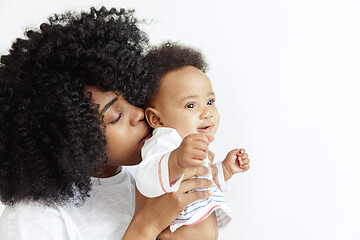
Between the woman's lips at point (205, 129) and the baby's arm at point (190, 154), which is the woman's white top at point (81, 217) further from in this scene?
the baby's arm at point (190, 154)

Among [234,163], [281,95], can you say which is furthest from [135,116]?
[281,95]

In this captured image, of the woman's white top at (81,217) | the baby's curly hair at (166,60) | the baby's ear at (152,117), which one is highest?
the baby's curly hair at (166,60)

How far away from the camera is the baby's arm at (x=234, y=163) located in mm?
1706

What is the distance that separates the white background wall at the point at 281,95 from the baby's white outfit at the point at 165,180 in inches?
29.3

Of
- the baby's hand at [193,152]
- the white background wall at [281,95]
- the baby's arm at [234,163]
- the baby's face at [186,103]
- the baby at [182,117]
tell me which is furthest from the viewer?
the white background wall at [281,95]

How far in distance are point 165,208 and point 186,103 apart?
33 cm

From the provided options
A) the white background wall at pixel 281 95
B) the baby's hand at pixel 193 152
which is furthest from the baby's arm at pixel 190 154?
the white background wall at pixel 281 95

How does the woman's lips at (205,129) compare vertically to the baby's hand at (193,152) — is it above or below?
above

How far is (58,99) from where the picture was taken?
1.32 meters

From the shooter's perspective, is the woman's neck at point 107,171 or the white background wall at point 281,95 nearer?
the woman's neck at point 107,171

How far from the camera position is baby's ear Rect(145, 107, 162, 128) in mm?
1479

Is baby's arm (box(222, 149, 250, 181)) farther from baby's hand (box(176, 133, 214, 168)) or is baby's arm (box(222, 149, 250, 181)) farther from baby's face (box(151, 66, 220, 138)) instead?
baby's hand (box(176, 133, 214, 168))

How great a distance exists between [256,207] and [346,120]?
0.58 m

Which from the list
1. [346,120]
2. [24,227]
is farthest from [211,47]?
[24,227]
